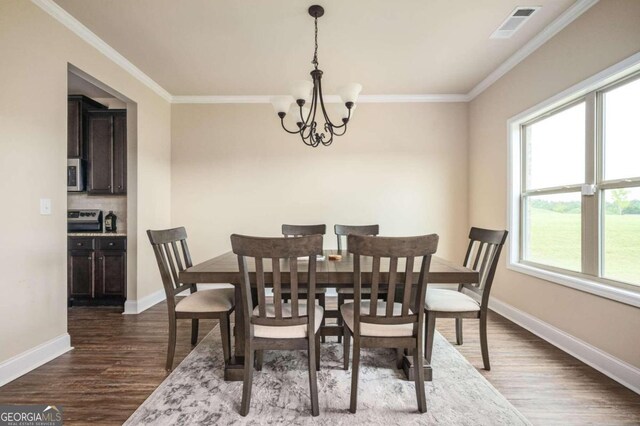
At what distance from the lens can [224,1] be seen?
2.20 m

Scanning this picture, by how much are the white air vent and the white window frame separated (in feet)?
2.30

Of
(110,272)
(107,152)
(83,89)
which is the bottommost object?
(110,272)

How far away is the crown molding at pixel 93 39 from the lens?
2.25m

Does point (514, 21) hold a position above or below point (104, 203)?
above

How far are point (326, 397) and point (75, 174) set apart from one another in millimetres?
3800

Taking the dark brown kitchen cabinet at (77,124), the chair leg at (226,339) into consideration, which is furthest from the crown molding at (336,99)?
the chair leg at (226,339)

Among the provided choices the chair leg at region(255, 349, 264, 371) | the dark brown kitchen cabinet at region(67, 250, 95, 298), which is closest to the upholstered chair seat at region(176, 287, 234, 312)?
the chair leg at region(255, 349, 264, 371)

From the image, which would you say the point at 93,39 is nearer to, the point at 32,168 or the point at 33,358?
the point at 32,168

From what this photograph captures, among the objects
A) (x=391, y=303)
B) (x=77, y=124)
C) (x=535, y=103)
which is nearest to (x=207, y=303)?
(x=391, y=303)

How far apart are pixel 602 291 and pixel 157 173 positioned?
465 cm

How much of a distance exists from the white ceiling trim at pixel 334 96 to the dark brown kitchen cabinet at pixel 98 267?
1.98 meters

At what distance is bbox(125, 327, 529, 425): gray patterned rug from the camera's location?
1.58 m

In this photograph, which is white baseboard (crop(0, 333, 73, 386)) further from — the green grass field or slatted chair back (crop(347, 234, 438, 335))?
the green grass field

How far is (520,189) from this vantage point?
3168 millimetres
